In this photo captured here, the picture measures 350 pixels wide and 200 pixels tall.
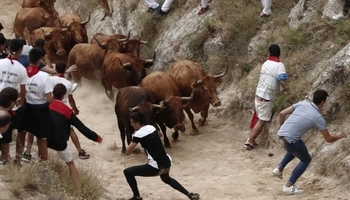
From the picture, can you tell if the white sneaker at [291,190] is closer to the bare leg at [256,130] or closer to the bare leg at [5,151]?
the bare leg at [256,130]

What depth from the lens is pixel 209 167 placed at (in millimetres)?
13391

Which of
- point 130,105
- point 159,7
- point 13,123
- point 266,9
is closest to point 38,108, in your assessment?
point 13,123

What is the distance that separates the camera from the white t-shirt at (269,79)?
13.4 m

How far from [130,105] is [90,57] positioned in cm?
457

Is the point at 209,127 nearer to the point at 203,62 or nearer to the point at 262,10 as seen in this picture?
the point at 203,62

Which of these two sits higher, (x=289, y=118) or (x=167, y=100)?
(x=289, y=118)

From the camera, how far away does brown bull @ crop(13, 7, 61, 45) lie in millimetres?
20688

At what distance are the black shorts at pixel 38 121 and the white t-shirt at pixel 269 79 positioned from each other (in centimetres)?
458

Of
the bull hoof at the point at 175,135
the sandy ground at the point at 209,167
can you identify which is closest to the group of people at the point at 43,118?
the sandy ground at the point at 209,167

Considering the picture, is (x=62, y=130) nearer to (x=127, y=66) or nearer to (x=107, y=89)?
(x=127, y=66)

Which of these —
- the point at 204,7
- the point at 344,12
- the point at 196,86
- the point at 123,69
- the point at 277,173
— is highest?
the point at 344,12

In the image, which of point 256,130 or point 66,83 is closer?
point 66,83

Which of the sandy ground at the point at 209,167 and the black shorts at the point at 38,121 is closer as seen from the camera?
the black shorts at the point at 38,121

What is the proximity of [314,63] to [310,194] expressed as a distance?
381cm
